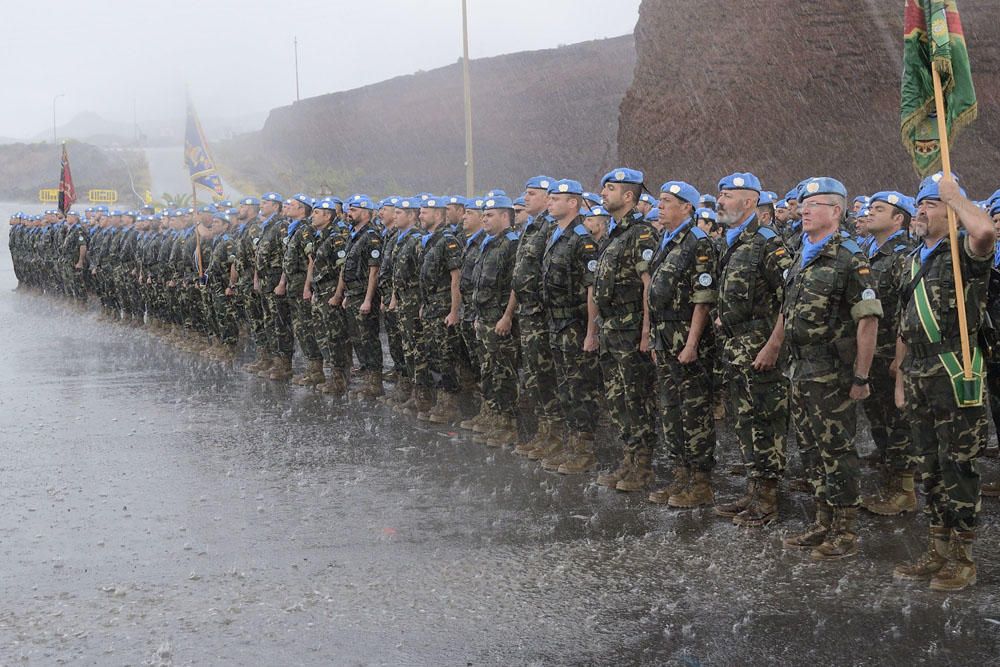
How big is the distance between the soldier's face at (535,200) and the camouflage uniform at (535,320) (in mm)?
216

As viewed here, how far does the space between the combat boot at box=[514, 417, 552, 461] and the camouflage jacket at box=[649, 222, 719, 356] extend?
1648mm

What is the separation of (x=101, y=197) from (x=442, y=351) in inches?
2195

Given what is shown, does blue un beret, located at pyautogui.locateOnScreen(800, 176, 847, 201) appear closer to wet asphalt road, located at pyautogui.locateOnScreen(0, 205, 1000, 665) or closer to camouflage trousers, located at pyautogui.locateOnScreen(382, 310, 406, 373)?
wet asphalt road, located at pyautogui.locateOnScreen(0, 205, 1000, 665)

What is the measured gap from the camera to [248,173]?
232 ft

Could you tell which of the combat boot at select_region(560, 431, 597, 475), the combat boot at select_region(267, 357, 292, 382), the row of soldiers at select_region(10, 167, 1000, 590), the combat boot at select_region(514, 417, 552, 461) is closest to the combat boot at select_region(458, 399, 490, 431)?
the row of soldiers at select_region(10, 167, 1000, 590)

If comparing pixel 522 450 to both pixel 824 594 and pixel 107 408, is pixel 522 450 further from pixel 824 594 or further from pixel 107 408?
pixel 107 408

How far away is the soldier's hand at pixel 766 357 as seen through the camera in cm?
579

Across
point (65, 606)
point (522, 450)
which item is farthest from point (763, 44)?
point (65, 606)

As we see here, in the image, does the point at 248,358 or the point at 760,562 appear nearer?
the point at 760,562

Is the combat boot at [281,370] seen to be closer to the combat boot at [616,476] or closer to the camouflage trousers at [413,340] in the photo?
the camouflage trousers at [413,340]

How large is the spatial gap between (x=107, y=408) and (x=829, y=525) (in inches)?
289

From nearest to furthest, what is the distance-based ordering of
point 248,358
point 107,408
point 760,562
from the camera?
point 760,562, point 107,408, point 248,358

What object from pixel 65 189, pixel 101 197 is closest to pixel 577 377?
pixel 65 189

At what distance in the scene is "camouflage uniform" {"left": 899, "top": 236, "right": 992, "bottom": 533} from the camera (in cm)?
485
